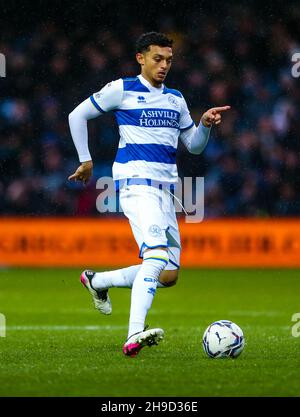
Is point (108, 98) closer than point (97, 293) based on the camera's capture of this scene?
Yes

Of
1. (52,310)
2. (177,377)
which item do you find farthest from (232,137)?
(177,377)

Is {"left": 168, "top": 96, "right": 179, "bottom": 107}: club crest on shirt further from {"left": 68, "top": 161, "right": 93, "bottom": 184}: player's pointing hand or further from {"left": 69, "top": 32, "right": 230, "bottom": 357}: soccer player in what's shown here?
{"left": 68, "top": 161, "right": 93, "bottom": 184}: player's pointing hand

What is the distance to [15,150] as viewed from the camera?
17.4 m

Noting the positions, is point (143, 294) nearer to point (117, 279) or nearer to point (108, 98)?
point (117, 279)

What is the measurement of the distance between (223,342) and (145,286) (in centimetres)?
64

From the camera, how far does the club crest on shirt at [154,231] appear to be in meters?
7.38

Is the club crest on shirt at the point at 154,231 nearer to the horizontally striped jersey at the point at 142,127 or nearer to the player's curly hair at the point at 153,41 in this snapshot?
the horizontally striped jersey at the point at 142,127

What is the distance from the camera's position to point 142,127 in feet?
25.4

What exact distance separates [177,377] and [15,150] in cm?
1161

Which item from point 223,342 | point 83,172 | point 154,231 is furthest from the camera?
point 83,172

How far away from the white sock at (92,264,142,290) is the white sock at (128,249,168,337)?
64 cm

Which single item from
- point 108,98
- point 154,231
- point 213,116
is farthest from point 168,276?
point 108,98

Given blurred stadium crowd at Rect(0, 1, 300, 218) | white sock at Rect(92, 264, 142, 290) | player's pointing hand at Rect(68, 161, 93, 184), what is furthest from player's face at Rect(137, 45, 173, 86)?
blurred stadium crowd at Rect(0, 1, 300, 218)

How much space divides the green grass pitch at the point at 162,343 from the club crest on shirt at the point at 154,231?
0.81 m
